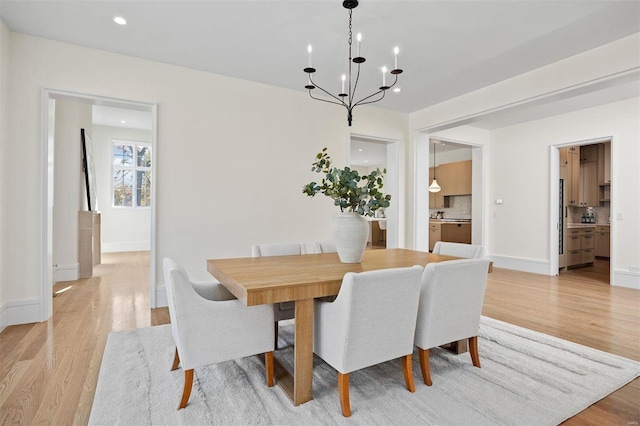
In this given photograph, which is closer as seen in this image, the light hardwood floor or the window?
the light hardwood floor

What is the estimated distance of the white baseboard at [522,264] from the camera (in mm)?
5621

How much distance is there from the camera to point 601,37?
9.72ft

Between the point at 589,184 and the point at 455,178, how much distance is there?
2745 millimetres

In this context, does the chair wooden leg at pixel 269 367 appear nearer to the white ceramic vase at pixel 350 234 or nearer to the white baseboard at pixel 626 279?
the white ceramic vase at pixel 350 234

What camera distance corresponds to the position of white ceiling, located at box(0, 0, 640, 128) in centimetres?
257

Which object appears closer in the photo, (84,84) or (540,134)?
(84,84)

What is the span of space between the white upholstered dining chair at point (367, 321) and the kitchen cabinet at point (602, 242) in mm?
7984

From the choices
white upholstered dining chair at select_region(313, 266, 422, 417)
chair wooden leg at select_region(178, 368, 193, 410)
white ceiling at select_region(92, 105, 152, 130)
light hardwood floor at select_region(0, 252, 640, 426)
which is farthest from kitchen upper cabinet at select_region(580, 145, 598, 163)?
white ceiling at select_region(92, 105, 152, 130)

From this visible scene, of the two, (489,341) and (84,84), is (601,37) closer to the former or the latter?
(489,341)

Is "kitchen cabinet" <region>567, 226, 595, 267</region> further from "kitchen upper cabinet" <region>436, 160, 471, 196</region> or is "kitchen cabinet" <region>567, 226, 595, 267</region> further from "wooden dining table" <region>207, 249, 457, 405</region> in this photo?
"wooden dining table" <region>207, 249, 457, 405</region>

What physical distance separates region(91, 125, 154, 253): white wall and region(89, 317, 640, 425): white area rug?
21.4 feet

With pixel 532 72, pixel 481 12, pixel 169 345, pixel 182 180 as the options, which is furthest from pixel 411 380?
pixel 532 72

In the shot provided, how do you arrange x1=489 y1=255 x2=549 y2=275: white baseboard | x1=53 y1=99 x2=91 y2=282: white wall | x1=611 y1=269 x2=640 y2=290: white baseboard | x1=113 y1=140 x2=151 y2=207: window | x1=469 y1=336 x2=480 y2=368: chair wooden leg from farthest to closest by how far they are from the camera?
1. x1=113 y1=140 x2=151 y2=207: window
2. x1=489 y1=255 x2=549 y2=275: white baseboard
3. x1=53 y1=99 x2=91 y2=282: white wall
4. x1=611 y1=269 x2=640 y2=290: white baseboard
5. x1=469 y1=336 x2=480 y2=368: chair wooden leg

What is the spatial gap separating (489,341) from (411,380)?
1161 millimetres
